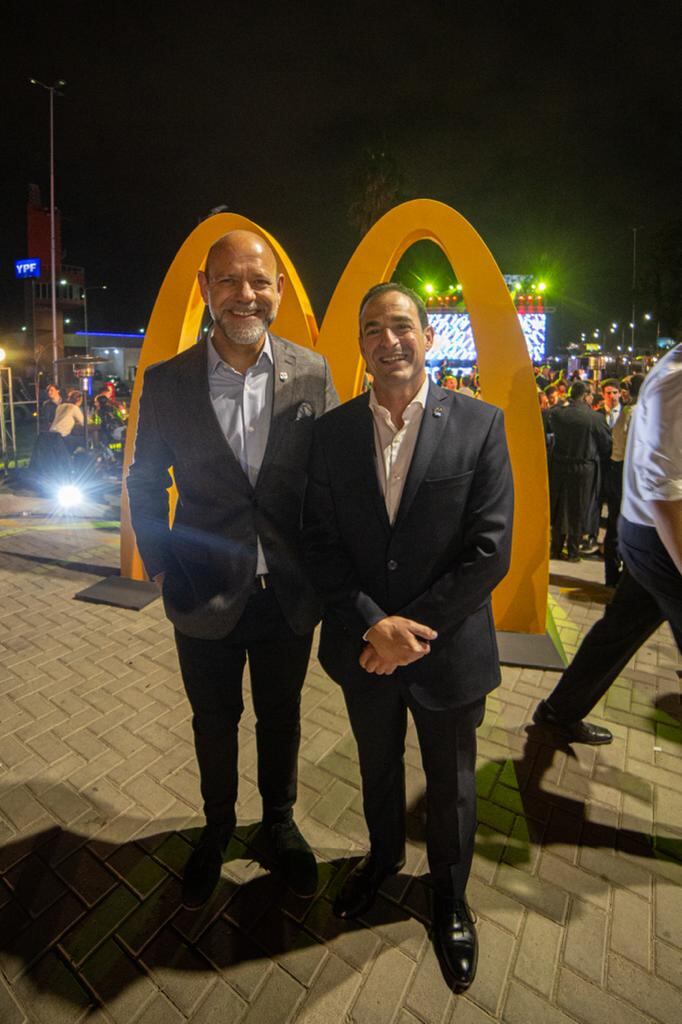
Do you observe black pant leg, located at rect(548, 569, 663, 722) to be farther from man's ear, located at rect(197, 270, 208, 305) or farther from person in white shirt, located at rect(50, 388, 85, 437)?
person in white shirt, located at rect(50, 388, 85, 437)

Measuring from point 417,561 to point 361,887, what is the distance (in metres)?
1.35

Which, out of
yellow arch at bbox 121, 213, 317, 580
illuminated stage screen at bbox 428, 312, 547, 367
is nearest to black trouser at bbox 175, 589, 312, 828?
yellow arch at bbox 121, 213, 317, 580

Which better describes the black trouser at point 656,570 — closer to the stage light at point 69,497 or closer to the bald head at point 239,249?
the bald head at point 239,249

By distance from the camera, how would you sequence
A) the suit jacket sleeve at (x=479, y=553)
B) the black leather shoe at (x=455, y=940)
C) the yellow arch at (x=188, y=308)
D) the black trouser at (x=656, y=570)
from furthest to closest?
the yellow arch at (x=188, y=308) → the black trouser at (x=656, y=570) → the black leather shoe at (x=455, y=940) → the suit jacket sleeve at (x=479, y=553)

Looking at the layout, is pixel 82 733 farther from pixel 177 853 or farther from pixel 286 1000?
pixel 286 1000

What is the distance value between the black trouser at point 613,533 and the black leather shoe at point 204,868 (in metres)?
4.55

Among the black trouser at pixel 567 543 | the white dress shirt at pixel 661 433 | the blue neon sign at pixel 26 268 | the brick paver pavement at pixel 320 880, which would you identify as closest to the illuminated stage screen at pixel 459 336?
the black trouser at pixel 567 543

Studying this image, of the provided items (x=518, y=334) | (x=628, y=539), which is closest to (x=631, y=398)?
(x=518, y=334)

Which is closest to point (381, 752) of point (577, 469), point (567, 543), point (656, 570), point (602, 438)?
point (656, 570)

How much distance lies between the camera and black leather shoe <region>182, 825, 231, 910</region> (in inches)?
86.6

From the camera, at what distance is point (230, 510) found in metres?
2.06

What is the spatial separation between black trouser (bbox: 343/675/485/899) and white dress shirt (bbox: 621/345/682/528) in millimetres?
1091

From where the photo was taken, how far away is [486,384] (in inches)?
175

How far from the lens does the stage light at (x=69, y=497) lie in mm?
9539
